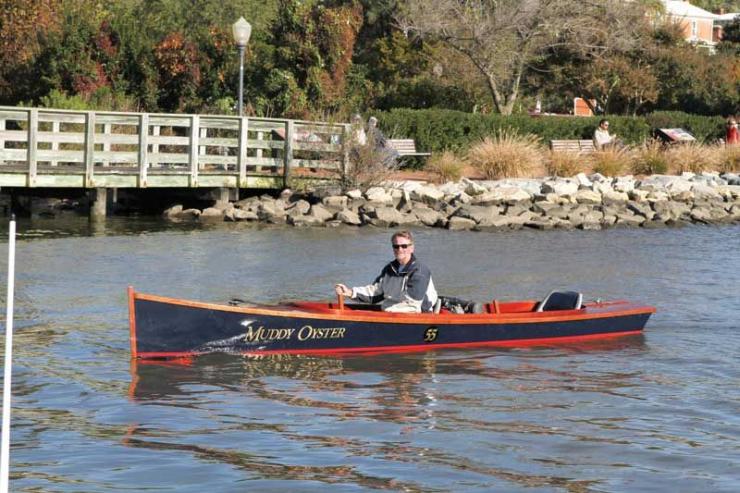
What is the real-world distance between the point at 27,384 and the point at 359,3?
41.6 m

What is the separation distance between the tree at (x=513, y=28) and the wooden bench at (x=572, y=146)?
18.1 feet

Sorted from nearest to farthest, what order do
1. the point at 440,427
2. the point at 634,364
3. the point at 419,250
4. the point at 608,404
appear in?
the point at 440,427 < the point at 608,404 < the point at 634,364 < the point at 419,250

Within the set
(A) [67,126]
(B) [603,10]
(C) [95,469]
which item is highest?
(B) [603,10]

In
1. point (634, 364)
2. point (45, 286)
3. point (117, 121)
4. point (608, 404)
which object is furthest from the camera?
point (117, 121)

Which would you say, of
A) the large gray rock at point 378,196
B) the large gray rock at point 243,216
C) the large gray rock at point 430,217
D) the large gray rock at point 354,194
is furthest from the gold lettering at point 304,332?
the large gray rock at point 354,194

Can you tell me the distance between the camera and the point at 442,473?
8.96 m

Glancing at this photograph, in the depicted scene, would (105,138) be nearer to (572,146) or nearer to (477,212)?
(477,212)

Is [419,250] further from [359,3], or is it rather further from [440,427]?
[359,3]

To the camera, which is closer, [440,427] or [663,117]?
[440,427]

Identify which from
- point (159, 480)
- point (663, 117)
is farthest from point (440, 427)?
point (663, 117)

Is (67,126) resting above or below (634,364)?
above

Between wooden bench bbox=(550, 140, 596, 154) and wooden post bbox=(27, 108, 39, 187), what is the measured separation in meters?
12.8

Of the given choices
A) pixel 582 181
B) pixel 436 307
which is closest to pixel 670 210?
pixel 582 181

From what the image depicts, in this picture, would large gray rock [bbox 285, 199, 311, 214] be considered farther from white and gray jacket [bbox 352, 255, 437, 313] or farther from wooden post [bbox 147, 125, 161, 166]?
white and gray jacket [bbox 352, 255, 437, 313]
